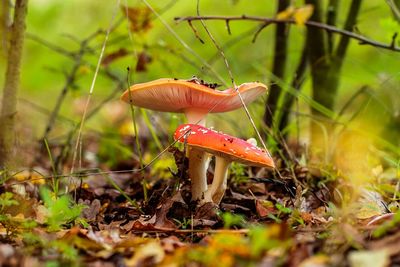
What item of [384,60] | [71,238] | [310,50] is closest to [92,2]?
[384,60]

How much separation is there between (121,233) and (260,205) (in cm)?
62

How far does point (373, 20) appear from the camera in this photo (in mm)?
7023

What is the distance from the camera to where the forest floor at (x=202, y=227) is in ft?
4.31

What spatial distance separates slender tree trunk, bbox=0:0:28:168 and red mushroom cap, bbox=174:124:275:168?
3.43 feet

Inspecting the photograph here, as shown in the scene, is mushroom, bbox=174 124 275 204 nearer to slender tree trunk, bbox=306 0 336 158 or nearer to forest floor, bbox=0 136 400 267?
forest floor, bbox=0 136 400 267

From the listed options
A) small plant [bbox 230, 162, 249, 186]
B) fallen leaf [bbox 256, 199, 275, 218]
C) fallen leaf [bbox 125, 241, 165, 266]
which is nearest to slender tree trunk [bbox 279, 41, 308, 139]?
small plant [bbox 230, 162, 249, 186]

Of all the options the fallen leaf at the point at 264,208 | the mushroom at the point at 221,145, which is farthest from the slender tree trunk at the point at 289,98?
the mushroom at the point at 221,145

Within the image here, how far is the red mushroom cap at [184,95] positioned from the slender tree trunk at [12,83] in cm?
69

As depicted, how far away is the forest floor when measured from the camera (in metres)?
1.31

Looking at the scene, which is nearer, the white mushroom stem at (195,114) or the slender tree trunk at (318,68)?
the white mushroom stem at (195,114)

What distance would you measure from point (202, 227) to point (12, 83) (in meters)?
1.27

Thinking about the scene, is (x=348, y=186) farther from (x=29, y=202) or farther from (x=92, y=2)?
(x=92, y=2)

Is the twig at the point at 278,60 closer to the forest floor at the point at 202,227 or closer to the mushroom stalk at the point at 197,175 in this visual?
the forest floor at the point at 202,227

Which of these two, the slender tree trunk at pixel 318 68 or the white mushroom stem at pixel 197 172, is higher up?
the slender tree trunk at pixel 318 68
